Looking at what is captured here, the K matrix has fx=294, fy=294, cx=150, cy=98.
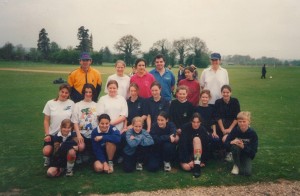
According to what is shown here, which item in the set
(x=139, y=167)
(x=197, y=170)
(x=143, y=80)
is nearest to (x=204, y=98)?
(x=143, y=80)

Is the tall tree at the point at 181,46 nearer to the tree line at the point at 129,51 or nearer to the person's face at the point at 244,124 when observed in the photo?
the tree line at the point at 129,51

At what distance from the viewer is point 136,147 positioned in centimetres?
638

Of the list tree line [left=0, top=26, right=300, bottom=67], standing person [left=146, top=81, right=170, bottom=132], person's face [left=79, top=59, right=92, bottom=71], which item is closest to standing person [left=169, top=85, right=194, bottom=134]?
standing person [left=146, top=81, right=170, bottom=132]

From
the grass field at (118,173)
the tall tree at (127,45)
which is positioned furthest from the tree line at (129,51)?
the grass field at (118,173)

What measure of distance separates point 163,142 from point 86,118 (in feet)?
5.97

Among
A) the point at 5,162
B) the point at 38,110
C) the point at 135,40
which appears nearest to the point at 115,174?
the point at 5,162

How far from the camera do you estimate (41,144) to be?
8289 millimetres

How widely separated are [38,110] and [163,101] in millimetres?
9044

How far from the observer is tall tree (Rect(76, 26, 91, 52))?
8784 cm

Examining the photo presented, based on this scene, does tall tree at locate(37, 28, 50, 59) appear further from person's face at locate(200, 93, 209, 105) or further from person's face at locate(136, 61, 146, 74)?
person's face at locate(200, 93, 209, 105)

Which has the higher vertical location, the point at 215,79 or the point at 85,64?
the point at 85,64

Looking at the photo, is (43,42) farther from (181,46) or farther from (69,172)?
(69,172)

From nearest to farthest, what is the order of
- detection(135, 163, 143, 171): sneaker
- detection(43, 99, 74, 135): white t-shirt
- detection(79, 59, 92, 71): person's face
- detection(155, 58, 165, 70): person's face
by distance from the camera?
detection(135, 163, 143, 171): sneaker
detection(43, 99, 74, 135): white t-shirt
detection(79, 59, 92, 71): person's face
detection(155, 58, 165, 70): person's face

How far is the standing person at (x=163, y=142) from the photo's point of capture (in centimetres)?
630
